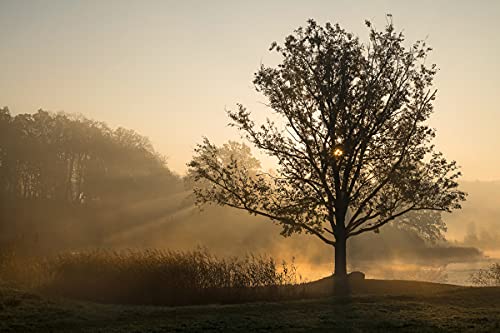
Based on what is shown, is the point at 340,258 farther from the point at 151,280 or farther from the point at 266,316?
the point at 266,316

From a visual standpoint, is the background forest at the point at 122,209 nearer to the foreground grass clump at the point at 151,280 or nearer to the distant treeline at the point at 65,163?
the distant treeline at the point at 65,163

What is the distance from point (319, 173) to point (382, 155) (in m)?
3.04

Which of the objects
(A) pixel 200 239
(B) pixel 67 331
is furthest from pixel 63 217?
(B) pixel 67 331

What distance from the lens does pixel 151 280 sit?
2336 centimetres

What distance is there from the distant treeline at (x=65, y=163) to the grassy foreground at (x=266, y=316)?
5361cm

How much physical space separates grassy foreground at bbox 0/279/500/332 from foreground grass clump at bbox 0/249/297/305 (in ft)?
9.22

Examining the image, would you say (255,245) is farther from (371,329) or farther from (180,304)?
(371,329)

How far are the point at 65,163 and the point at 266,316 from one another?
63459 millimetres

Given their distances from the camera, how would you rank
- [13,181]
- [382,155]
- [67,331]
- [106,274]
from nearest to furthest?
[67,331] → [106,274] → [382,155] → [13,181]

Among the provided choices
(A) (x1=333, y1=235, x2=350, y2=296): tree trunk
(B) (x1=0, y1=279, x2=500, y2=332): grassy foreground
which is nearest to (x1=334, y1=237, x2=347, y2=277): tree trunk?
(A) (x1=333, y1=235, x2=350, y2=296): tree trunk

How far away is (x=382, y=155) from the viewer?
1026 inches

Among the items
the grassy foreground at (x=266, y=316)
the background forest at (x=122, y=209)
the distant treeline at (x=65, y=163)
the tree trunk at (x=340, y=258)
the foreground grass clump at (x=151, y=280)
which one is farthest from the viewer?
the distant treeline at (x=65, y=163)

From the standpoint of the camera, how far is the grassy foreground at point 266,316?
1598cm

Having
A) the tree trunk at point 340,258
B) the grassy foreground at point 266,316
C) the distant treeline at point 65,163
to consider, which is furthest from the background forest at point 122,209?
the grassy foreground at point 266,316
